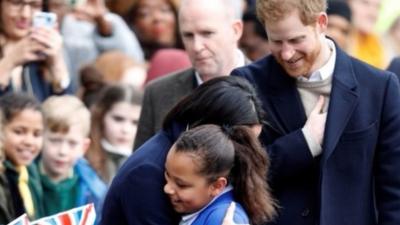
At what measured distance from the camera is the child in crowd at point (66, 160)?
8.00m

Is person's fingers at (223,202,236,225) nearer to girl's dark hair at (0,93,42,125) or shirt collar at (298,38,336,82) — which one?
shirt collar at (298,38,336,82)

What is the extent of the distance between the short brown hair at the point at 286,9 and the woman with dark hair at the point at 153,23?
16.9 feet

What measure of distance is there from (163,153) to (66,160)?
2561mm

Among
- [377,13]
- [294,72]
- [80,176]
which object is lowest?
[377,13]

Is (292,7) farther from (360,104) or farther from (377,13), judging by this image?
(377,13)

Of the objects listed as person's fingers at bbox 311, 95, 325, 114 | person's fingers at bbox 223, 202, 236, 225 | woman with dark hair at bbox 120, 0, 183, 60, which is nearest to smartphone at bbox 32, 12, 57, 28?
person's fingers at bbox 311, 95, 325, 114

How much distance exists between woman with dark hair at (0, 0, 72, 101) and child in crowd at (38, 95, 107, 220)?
0.27 meters

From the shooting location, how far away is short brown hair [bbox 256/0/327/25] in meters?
6.12

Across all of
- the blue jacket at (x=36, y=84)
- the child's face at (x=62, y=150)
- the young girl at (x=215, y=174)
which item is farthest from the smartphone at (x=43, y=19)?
the young girl at (x=215, y=174)

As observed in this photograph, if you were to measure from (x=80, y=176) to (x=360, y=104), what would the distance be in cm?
239

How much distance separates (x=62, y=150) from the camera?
8102 millimetres

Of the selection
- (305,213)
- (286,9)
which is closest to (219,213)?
(305,213)

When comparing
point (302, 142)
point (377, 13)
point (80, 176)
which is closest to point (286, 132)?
point (302, 142)

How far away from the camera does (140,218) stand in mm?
5508
